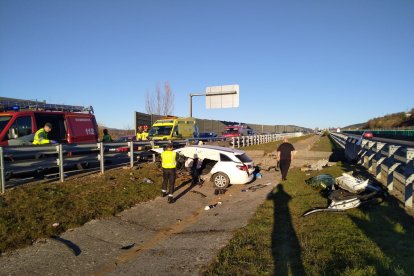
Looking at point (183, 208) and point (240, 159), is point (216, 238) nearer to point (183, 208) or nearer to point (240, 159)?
point (183, 208)

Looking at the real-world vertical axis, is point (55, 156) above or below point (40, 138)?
below

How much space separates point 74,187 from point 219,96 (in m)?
21.1

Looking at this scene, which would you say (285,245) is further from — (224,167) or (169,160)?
(224,167)

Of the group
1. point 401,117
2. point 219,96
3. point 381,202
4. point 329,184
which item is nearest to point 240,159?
point 329,184

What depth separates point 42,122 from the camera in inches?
444

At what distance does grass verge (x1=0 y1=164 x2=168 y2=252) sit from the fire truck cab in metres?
2.64

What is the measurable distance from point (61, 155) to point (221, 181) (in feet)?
16.2

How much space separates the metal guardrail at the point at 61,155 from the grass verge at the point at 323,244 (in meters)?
5.72

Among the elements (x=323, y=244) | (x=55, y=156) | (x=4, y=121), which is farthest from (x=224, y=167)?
(x=4, y=121)

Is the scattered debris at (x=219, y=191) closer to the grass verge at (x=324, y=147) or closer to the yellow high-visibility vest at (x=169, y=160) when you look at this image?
Result: the yellow high-visibility vest at (x=169, y=160)

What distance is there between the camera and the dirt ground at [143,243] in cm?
489

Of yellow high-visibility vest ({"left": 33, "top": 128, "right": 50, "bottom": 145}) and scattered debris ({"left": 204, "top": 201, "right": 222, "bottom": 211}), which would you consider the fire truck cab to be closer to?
yellow high-visibility vest ({"left": 33, "top": 128, "right": 50, "bottom": 145})

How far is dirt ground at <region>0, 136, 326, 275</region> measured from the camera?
4891mm

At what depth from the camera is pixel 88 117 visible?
1347cm
